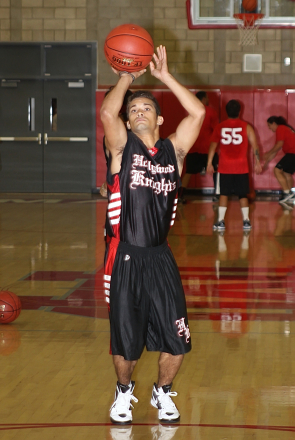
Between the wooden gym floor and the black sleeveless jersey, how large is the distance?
974 millimetres

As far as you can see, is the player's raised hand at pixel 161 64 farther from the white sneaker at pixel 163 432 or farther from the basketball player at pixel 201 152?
the basketball player at pixel 201 152

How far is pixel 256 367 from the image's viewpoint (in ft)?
14.0

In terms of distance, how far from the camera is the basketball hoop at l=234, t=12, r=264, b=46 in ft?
46.2

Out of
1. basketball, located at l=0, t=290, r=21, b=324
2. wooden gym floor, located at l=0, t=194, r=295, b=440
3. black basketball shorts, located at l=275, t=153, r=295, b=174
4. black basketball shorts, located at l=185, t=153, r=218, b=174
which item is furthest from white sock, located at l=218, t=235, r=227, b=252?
black basketball shorts, located at l=275, t=153, r=295, b=174

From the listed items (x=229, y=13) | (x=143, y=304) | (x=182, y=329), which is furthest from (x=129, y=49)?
(x=229, y=13)

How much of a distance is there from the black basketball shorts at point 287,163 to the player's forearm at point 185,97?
34.6ft

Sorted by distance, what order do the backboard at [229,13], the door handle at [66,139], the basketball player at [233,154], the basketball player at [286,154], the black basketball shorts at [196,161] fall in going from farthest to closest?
the door handle at [66,139] → the backboard at [229,13] → the black basketball shorts at [196,161] → the basketball player at [286,154] → the basketball player at [233,154]

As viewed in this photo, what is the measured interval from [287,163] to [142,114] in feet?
35.3

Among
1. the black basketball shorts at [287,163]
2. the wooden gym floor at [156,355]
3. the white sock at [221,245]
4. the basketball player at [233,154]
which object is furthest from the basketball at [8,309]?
the black basketball shorts at [287,163]

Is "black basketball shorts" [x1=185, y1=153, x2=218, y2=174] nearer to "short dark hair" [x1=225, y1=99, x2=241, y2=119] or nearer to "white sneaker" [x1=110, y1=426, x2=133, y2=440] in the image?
"short dark hair" [x1=225, y1=99, x2=241, y2=119]

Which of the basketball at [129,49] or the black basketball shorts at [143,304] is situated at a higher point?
the basketball at [129,49]

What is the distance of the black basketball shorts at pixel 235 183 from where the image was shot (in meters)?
9.94

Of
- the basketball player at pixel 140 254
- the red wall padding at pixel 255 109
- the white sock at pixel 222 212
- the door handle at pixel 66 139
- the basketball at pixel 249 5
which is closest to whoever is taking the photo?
the basketball player at pixel 140 254

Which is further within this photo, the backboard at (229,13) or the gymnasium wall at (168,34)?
the gymnasium wall at (168,34)
